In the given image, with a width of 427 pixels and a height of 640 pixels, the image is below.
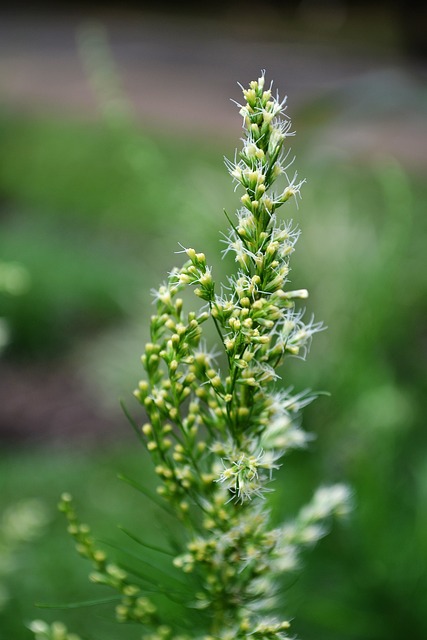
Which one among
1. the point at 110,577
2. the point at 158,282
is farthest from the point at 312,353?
the point at 110,577

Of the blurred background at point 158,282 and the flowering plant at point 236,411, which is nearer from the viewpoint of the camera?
the flowering plant at point 236,411

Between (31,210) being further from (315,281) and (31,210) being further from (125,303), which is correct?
(315,281)

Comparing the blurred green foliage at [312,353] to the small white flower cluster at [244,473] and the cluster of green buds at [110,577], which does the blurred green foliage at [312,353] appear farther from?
the small white flower cluster at [244,473]

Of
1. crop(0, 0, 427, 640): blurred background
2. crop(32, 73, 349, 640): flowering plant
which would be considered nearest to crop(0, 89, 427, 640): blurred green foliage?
crop(0, 0, 427, 640): blurred background

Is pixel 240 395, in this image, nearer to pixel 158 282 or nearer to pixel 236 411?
pixel 236 411

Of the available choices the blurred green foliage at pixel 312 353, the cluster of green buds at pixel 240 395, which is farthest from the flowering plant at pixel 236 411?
the blurred green foliage at pixel 312 353

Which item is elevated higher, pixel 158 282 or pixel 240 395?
pixel 158 282

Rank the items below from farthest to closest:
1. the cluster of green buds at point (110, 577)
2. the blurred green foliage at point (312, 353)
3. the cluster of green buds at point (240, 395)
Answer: the blurred green foliage at point (312, 353), the cluster of green buds at point (110, 577), the cluster of green buds at point (240, 395)

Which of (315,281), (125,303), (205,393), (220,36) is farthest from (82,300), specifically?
(220,36)
